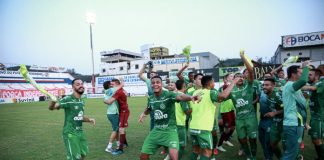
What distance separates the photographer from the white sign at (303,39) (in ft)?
153

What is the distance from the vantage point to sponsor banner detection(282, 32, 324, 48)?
153ft

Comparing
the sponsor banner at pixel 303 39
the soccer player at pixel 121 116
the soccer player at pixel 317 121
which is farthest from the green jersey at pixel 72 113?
the sponsor banner at pixel 303 39

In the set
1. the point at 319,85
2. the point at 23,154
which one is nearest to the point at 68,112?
the point at 23,154

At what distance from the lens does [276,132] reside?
616 centimetres

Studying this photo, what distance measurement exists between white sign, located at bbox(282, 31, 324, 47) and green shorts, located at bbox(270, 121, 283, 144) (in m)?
48.3

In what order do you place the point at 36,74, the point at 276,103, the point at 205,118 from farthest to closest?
1. the point at 36,74
2. the point at 276,103
3. the point at 205,118

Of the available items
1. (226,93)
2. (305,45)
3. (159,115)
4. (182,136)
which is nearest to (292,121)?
(226,93)

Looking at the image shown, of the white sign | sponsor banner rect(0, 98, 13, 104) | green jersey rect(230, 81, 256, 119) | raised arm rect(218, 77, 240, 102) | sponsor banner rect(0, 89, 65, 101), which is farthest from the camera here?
the white sign

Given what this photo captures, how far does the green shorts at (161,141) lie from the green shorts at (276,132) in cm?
258

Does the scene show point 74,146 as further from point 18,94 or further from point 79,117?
point 18,94

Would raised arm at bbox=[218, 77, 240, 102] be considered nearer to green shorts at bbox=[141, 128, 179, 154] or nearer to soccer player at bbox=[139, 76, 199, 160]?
soccer player at bbox=[139, 76, 199, 160]

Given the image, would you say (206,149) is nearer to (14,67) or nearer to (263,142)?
(263,142)

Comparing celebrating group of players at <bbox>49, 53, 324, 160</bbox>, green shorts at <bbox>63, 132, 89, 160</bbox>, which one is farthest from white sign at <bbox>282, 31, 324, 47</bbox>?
green shorts at <bbox>63, 132, 89, 160</bbox>

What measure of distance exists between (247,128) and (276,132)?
68 centimetres
